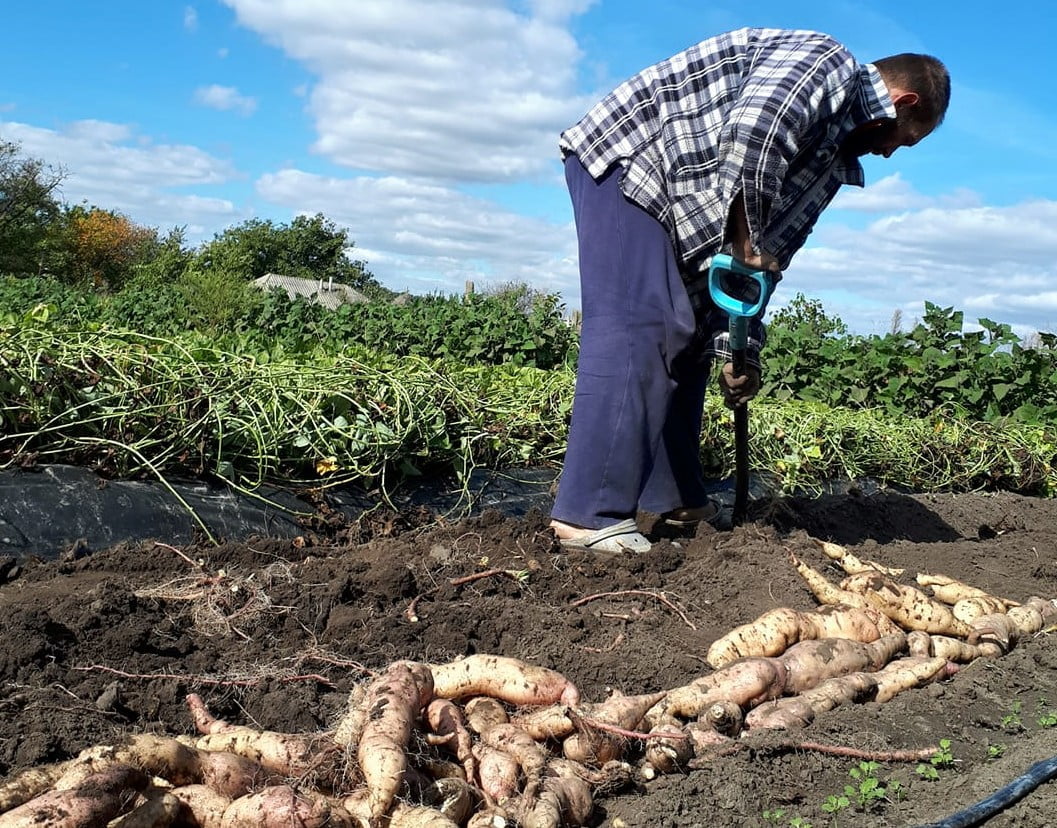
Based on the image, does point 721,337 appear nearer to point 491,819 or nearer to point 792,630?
point 792,630

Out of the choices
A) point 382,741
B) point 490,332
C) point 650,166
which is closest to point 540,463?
point 650,166

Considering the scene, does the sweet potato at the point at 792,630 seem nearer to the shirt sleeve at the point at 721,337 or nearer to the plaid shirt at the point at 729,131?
the shirt sleeve at the point at 721,337

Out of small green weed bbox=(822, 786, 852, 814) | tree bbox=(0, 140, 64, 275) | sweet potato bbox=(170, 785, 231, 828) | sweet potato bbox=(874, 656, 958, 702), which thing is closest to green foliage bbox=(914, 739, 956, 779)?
small green weed bbox=(822, 786, 852, 814)

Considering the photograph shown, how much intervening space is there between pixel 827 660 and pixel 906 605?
26.1 inches

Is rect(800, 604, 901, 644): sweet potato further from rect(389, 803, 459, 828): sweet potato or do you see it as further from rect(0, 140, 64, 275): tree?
rect(0, 140, 64, 275): tree

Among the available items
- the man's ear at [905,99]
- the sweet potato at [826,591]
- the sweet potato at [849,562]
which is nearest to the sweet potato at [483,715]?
the sweet potato at [826,591]

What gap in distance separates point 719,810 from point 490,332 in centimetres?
990

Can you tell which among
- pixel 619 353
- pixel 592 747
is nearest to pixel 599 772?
pixel 592 747

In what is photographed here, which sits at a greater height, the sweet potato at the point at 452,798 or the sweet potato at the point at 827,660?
the sweet potato at the point at 827,660

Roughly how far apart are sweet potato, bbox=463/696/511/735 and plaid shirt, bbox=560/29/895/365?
2.00 metres

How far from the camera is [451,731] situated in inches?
79.7

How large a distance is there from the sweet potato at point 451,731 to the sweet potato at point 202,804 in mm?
443

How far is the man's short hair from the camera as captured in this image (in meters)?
3.66

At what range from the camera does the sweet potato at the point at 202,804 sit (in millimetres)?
1706
